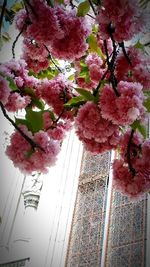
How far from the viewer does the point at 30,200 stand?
514cm

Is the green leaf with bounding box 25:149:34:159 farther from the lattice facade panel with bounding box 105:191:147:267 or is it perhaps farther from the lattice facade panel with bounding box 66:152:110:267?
the lattice facade panel with bounding box 66:152:110:267

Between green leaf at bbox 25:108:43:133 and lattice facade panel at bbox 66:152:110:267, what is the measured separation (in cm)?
282

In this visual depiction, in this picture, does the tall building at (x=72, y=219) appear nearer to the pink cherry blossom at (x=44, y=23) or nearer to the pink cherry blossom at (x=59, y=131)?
the pink cherry blossom at (x=59, y=131)

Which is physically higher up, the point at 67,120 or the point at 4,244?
the point at 4,244

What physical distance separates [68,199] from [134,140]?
352 cm

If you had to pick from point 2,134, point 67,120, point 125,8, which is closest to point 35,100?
point 67,120

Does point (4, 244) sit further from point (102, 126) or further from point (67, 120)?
point (102, 126)

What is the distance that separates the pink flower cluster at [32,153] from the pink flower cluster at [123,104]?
0.26 meters

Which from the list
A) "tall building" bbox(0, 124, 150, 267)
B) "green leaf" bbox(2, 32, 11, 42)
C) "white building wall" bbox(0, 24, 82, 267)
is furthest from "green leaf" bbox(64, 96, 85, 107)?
"white building wall" bbox(0, 24, 82, 267)

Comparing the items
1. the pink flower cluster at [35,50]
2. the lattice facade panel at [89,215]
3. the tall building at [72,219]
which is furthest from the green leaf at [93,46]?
the lattice facade panel at [89,215]

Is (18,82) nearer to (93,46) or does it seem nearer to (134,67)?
(93,46)

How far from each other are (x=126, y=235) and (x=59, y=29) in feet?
9.18

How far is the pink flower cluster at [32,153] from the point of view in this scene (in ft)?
5.19

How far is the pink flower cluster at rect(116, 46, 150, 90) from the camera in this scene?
1541mm
